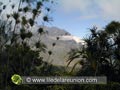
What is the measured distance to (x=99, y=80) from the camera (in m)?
29.0

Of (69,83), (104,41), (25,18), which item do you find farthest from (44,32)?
(69,83)

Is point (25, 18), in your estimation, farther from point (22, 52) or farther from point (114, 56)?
point (114, 56)

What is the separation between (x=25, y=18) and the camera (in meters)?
38.2

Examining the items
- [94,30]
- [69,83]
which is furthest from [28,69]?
[69,83]

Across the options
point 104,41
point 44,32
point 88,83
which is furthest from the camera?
point 44,32

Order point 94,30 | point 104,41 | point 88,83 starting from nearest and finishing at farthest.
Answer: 1. point 88,83
2. point 104,41
3. point 94,30

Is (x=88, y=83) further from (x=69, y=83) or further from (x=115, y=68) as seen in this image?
(x=115, y=68)

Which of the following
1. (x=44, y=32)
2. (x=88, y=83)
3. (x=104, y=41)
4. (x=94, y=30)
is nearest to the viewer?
(x=88, y=83)

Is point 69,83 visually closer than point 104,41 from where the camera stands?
Yes

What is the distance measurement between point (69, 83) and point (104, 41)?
496 centimetres

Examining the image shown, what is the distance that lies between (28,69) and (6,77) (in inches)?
184

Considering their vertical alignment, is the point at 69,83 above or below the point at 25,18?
below

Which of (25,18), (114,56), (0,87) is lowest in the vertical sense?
(0,87)

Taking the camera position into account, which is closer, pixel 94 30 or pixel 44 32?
pixel 94 30
